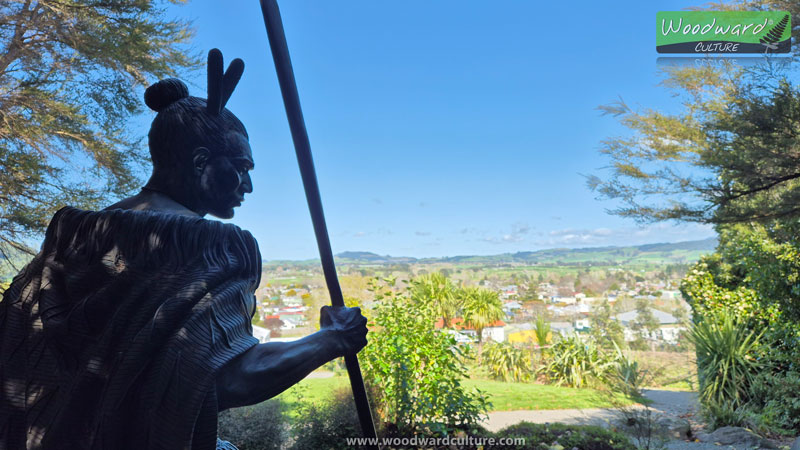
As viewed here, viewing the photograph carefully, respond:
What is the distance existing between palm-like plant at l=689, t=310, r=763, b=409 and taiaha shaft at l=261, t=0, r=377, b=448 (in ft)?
24.8

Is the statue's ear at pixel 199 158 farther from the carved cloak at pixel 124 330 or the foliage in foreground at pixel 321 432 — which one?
the foliage in foreground at pixel 321 432

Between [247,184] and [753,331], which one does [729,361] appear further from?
[247,184]

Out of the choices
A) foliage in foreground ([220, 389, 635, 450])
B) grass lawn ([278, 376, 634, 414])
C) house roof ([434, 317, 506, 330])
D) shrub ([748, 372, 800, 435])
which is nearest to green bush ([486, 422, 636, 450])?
foliage in foreground ([220, 389, 635, 450])

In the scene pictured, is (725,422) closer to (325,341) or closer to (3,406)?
(325,341)

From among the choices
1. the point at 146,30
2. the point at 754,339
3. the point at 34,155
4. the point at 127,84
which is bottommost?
the point at 754,339

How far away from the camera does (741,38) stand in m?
7.11

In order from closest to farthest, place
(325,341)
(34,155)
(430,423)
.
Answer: (325,341) → (430,423) → (34,155)

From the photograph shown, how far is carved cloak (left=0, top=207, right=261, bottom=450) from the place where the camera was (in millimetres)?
1019

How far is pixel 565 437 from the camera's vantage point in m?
5.46

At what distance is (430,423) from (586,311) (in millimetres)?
8662

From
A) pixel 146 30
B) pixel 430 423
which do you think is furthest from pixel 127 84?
pixel 430 423

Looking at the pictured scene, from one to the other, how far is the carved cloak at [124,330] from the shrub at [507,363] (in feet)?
32.2

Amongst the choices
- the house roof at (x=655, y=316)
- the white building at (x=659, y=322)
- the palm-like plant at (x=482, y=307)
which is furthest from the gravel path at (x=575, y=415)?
the house roof at (x=655, y=316)

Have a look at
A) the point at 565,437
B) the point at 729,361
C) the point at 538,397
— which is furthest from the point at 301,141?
the point at 538,397
